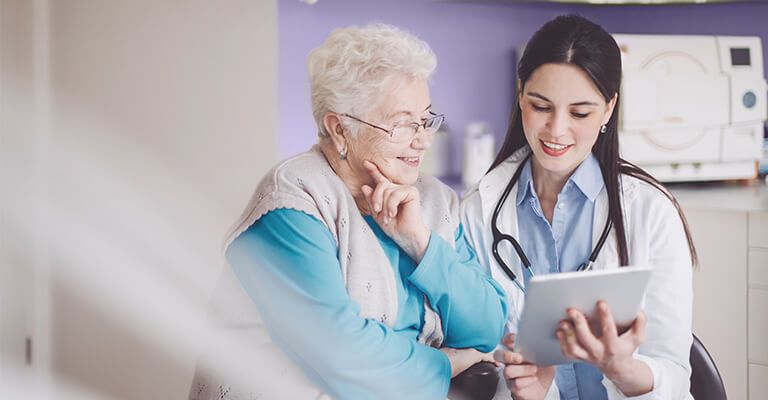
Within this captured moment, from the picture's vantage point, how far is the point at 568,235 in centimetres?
139

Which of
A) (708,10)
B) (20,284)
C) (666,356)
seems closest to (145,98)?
(20,284)

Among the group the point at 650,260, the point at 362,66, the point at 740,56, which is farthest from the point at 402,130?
the point at 740,56

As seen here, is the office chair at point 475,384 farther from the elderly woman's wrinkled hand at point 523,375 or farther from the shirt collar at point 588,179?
the shirt collar at point 588,179

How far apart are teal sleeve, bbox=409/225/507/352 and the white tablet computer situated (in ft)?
0.53

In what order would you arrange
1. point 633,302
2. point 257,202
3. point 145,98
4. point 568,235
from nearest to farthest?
1. point 633,302
2. point 257,202
3. point 568,235
4. point 145,98

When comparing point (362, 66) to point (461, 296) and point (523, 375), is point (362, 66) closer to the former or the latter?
point (461, 296)

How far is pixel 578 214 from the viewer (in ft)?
4.56

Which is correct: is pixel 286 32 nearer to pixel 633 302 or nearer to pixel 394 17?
pixel 394 17

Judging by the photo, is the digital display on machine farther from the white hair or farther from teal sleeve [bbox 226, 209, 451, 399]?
teal sleeve [bbox 226, 209, 451, 399]

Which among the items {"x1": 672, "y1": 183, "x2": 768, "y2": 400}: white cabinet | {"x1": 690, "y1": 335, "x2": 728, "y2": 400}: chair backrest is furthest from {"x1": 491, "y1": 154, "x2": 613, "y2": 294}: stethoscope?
{"x1": 672, "y1": 183, "x2": 768, "y2": 400}: white cabinet

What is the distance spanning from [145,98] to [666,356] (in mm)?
1622

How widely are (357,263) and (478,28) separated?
1.73 m

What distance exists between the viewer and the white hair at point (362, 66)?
1222 millimetres

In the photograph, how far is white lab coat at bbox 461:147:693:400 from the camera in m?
1.27
